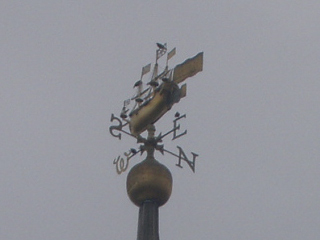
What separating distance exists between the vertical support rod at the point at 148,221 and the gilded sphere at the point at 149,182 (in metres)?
0.10

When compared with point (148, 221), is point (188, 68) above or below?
above

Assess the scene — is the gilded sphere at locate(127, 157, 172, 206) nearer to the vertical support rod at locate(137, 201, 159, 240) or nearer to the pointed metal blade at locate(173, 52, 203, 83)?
the vertical support rod at locate(137, 201, 159, 240)

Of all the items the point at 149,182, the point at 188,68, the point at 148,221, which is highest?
the point at 188,68

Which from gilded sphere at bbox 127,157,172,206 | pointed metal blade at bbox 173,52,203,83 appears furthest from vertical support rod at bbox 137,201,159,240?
pointed metal blade at bbox 173,52,203,83

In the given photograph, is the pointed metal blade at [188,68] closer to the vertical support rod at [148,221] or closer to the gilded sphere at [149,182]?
the gilded sphere at [149,182]

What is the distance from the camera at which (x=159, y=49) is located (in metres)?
13.6

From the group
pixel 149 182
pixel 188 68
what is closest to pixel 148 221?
pixel 149 182

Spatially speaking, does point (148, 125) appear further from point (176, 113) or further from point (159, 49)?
point (159, 49)

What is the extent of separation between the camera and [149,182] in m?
12.8

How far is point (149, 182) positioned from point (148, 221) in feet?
2.06

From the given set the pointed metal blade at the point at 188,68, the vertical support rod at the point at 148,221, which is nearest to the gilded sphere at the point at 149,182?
the vertical support rod at the point at 148,221

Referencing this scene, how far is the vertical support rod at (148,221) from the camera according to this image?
41.0 feet

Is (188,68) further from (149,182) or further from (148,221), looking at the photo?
(148,221)

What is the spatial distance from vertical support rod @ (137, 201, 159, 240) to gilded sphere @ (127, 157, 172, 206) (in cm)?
10
